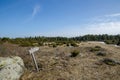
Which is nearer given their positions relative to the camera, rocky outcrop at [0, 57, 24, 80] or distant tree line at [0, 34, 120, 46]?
rocky outcrop at [0, 57, 24, 80]

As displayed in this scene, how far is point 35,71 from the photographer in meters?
12.1

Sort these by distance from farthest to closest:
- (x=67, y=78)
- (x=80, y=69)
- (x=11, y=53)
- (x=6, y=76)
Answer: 1. (x=11, y=53)
2. (x=80, y=69)
3. (x=67, y=78)
4. (x=6, y=76)

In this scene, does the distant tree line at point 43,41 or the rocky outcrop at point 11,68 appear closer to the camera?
the rocky outcrop at point 11,68

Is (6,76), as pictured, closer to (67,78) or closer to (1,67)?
(1,67)

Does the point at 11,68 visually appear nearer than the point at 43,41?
Yes

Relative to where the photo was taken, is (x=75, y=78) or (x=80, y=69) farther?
(x=80, y=69)

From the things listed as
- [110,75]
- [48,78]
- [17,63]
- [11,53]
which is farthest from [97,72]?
[11,53]

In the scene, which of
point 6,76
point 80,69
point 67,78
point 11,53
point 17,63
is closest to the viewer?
point 6,76

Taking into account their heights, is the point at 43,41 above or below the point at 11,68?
below

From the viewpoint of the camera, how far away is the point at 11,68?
10625 mm

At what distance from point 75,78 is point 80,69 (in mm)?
1674

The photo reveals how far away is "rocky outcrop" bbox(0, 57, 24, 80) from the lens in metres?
9.96

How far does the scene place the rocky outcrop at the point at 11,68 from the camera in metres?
9.96

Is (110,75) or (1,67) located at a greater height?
(1,67)
